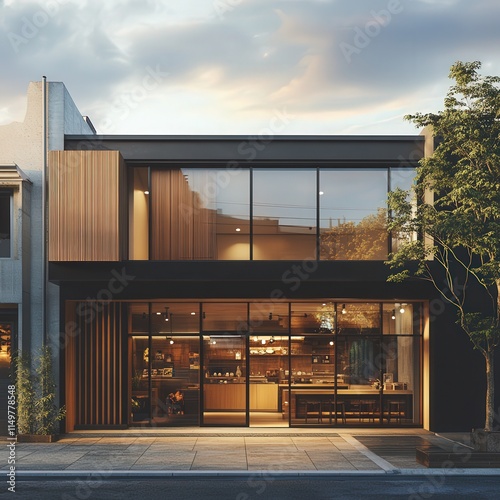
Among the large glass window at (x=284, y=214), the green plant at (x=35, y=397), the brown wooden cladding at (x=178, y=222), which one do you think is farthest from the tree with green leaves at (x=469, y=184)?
the green plant at (x=35, y=397)

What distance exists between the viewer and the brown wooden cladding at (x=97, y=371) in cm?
2111

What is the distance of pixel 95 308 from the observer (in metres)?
21.2

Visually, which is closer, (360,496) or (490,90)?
(360,496)

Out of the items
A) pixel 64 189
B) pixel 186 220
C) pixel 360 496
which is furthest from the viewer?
pixel 186 220

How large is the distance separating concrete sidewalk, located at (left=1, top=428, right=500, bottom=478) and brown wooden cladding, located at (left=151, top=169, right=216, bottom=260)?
5.35 m

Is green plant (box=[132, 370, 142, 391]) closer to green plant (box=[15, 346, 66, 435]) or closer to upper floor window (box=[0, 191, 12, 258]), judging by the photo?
green plant (box=[15, 346, 66, 435])

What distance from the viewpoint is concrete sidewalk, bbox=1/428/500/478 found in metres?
15.0

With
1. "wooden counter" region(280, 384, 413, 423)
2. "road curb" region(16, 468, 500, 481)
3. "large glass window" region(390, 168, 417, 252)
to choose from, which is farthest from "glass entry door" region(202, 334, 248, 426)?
"road curb" region(16, 468, 500, 481)

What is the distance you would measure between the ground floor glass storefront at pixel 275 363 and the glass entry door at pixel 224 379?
0.10ft

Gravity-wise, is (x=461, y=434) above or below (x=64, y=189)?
below

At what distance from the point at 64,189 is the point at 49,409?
615 centimetres

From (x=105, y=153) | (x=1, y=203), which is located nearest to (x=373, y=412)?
(x=105, y=153)

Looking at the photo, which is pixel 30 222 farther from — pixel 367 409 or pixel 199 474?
pixel 367 409

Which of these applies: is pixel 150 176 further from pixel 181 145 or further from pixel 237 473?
pixel 237 473
